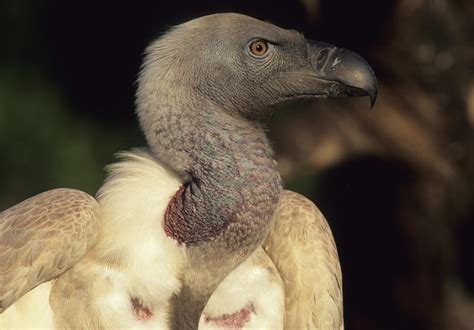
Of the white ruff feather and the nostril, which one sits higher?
the nostril

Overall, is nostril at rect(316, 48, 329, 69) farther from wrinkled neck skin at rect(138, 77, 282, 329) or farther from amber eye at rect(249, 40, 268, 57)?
wrinkled neck skin at rect(138, 77, 282, 329)

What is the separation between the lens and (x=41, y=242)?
5406 mm

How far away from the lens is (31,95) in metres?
11.5

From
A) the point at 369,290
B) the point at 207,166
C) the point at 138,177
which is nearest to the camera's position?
the point at 207,166

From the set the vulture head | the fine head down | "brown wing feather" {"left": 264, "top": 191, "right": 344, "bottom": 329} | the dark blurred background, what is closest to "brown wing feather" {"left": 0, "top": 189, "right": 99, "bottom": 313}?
the vulture head

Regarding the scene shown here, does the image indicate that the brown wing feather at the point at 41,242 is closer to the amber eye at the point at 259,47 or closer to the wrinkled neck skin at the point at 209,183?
the wrinkled neck skin at the point at 209,183

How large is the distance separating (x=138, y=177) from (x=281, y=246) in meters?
0.77

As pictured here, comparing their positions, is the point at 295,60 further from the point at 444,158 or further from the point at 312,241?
the point at 444,158

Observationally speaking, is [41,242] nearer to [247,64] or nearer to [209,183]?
[209,183]

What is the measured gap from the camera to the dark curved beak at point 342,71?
5379mm

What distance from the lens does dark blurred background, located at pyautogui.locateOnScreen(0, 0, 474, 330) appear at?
30.7ft

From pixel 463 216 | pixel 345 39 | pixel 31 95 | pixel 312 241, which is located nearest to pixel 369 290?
pixel 463 216

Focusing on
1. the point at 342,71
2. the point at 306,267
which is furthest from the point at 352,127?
the point at 342,71

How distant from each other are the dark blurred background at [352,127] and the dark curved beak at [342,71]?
368 centimetres
